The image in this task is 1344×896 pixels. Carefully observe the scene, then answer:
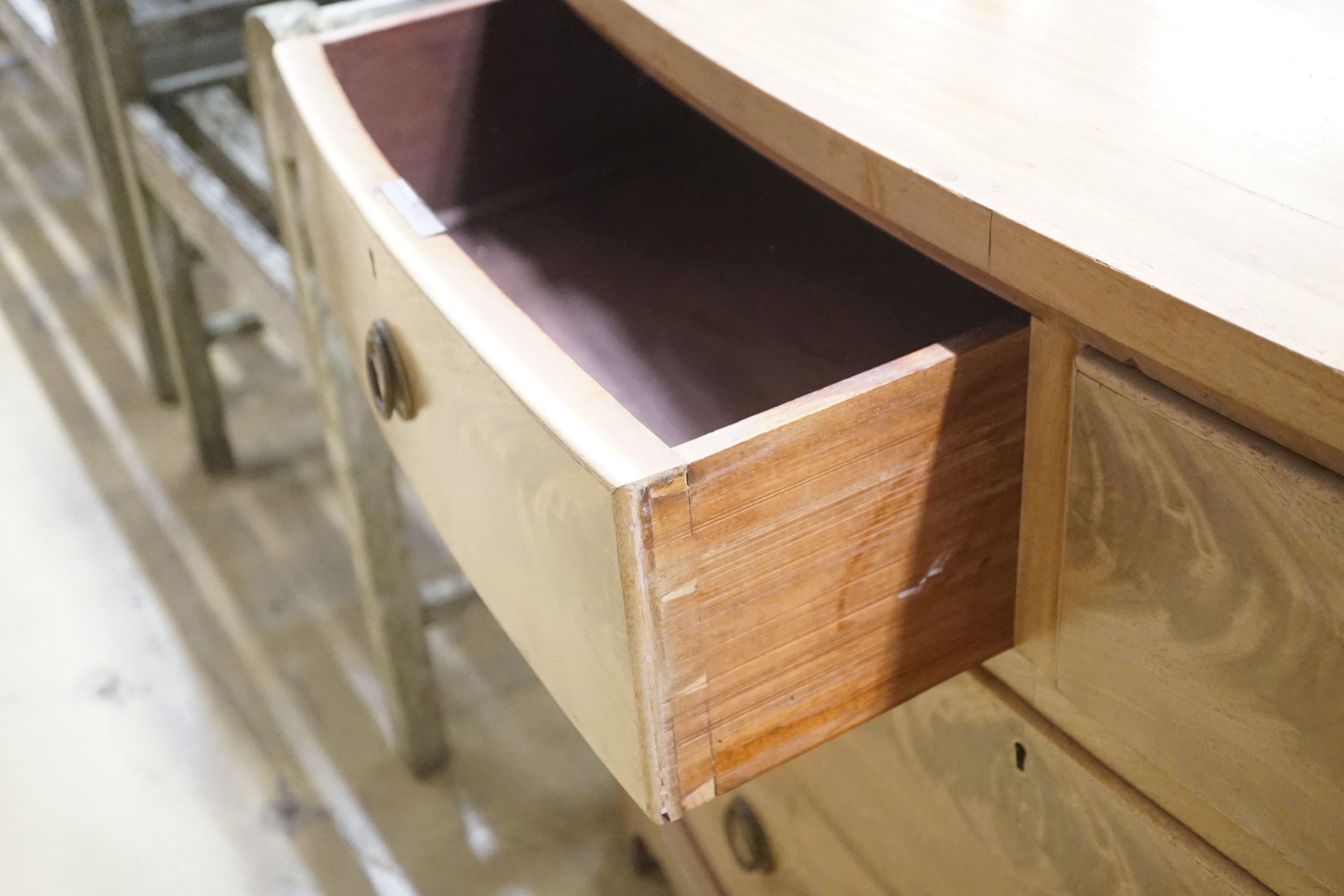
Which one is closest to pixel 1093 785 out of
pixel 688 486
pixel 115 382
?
pixel 688 486

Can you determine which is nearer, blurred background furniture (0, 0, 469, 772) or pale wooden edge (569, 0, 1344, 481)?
pale wooden edge (569, 0, 1344, 481)

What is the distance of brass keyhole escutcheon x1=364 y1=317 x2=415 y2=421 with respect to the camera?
588 millimetres

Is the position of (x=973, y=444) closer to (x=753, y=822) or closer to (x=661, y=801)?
(x=661, y=801)

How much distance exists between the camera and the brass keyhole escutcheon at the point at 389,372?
588 mm

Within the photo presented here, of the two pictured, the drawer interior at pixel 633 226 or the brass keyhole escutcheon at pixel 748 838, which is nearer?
the drawer interior at pixel 633 226

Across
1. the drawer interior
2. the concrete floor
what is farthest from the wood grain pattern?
the concrete floor

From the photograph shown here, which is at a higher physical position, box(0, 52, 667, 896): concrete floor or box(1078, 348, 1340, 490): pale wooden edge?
box(1078, 348, 1340, 490): pale wooden edge

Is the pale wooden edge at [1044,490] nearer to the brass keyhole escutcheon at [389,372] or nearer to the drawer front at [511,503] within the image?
the drawer front at [511,503]

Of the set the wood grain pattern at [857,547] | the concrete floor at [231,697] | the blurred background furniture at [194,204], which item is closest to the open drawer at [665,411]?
the wood grain pattern at [857,547]

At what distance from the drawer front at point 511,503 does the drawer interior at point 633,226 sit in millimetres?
108

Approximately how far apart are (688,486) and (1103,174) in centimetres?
19

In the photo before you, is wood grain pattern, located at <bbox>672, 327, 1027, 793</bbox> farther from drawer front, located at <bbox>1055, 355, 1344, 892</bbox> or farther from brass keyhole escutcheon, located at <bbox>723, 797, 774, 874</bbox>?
brass keyhole escutcheon, located at <bbox>723, 797, 774, 874</bbox>

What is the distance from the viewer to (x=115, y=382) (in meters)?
1.79

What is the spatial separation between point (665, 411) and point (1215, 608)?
294 mm
